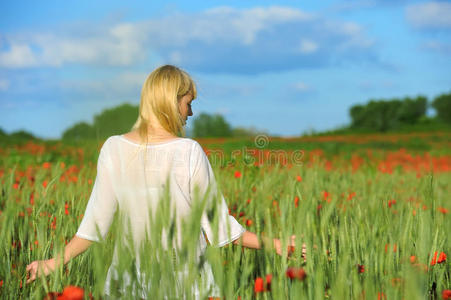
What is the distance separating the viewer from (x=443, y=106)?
37.8 m

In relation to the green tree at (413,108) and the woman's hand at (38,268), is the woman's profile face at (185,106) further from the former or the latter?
the green tree at (413,108)

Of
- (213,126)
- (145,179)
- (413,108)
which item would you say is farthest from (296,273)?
(413,108)

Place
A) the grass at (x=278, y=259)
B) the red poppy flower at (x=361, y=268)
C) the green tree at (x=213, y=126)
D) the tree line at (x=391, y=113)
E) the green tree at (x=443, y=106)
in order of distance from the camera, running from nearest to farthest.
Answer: the grass at (x=278, y=259) → the red poppy flower at (x=361, y=268) → the green tree at (x=213, y=126) → the tree line at (x=391, y=113) → the green tree at (x=443, y=106)

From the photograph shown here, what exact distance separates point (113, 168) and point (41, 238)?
1.28ft

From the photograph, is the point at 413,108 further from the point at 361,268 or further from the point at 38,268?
the point at 38,268

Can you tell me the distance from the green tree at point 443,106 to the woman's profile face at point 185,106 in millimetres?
39484

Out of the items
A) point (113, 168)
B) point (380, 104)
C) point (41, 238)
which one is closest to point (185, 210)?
point (113, 168)

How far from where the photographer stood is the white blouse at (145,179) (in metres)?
1.65

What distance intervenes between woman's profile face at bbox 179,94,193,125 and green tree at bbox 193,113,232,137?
20227 millimetres

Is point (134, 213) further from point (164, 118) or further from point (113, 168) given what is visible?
point (164, 118)

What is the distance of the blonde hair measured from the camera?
1.79 m

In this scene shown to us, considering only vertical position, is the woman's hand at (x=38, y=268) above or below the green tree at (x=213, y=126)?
below

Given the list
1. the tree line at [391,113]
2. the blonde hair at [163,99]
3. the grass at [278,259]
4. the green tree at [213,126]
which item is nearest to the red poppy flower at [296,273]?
the grass at [278,259]

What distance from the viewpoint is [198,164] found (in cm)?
171
